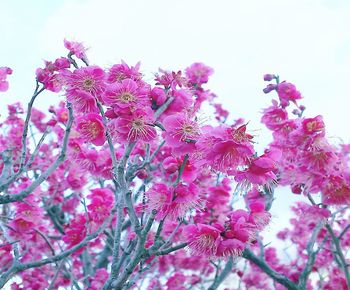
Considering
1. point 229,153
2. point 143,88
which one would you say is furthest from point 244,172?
point 143,88

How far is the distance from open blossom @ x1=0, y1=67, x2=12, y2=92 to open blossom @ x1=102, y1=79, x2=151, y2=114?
1.27 m

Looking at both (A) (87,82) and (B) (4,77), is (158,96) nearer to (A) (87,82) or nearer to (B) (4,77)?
(A) (87,82)

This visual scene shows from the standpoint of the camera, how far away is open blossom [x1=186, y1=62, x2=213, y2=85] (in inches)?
168

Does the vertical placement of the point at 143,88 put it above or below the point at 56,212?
below

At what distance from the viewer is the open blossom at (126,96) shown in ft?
6.57

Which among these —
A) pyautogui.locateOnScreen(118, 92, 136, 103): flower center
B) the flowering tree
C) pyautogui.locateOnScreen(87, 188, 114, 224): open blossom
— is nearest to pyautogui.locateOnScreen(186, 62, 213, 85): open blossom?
the flowering tree

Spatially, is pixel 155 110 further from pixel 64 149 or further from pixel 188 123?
pixel 64 149

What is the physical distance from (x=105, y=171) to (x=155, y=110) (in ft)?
3.86

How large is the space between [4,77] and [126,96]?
1.40 meters

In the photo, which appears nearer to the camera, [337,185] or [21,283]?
[337,185]

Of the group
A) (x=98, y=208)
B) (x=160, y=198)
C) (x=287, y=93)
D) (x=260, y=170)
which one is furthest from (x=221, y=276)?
(x=260, y=170)

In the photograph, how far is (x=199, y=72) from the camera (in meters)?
4.32

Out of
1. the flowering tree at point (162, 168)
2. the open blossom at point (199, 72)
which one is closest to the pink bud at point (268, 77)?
the flowering tree at point (162, 168)

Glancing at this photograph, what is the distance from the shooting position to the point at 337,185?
296 cm
